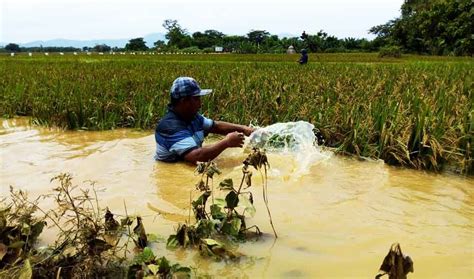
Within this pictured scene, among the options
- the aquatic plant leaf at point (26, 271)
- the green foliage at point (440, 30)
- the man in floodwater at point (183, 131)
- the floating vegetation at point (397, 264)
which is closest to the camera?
the floating vegetation at point (397, 264)

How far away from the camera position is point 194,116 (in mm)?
4066

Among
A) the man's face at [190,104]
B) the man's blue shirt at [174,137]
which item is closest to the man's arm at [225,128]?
the man's blue shirt at [174,137]

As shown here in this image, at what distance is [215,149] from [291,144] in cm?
85

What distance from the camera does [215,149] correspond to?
3613 millimetres

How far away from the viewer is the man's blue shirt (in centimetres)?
381

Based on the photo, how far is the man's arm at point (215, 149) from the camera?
3.57 m

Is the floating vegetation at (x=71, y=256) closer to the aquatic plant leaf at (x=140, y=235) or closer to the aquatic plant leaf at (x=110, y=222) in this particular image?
the aquatic plant leaf at (x=140, y=235)

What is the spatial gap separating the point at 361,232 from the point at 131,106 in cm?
409

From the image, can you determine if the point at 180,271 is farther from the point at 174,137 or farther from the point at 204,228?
the point at 174,137

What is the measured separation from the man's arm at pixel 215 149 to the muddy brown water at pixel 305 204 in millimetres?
142

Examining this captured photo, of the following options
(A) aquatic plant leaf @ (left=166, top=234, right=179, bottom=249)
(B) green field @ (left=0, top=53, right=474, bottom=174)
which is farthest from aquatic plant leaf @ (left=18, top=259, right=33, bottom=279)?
(B) green field @ (left=0, top=53, right=474, bottom=174)

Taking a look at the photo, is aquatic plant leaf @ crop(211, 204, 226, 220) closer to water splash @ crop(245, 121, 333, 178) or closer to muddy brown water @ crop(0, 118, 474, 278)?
muddy brown water @ crop(0, 118, 474, 278)

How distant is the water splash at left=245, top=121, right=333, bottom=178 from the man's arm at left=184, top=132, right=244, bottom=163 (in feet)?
1.59

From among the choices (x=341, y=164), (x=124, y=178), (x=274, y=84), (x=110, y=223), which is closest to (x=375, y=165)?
(x=341, y=164)
